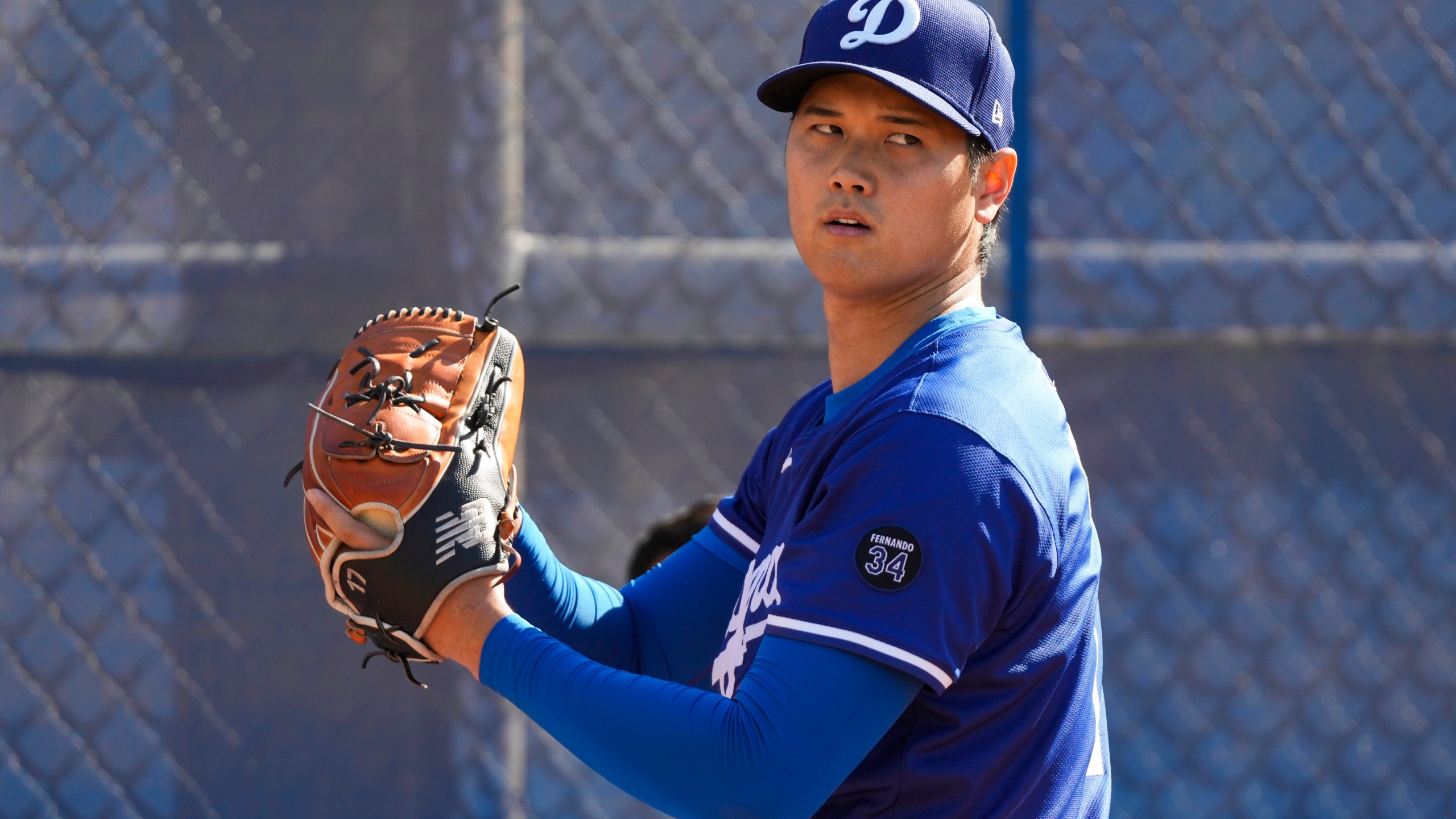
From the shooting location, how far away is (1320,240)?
2.65 metres

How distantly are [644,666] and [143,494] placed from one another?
1.35 metres

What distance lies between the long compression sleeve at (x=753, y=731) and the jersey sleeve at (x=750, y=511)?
0.49 m

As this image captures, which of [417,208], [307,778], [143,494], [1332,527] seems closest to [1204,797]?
[1332,527]

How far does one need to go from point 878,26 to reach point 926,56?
2.7 inches

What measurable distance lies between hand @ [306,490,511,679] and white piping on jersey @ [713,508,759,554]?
15.4 inches

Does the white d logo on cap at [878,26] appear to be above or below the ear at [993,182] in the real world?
above

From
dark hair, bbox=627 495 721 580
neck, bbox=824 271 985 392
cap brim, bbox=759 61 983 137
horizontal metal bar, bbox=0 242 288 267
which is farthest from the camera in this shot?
horizontal metal bar, bbox=0 242 288 267

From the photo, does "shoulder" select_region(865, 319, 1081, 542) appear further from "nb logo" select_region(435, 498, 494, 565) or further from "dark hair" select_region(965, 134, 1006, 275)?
"nb logo" select_region(435, 498, 494, 565)

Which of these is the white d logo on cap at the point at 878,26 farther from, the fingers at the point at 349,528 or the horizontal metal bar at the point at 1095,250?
the horizontal metal bar at the point at 1095,250

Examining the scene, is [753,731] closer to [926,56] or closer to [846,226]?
[846,226]

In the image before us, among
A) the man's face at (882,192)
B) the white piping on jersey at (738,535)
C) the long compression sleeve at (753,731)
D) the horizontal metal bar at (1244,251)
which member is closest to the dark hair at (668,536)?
the white piping on jersey at (738,535)

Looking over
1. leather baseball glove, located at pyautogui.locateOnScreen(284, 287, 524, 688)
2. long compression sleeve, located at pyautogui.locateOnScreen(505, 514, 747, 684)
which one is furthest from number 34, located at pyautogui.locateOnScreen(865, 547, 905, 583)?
long compression sleeve, located at pyautogui.locateOnScreen(505, 514, 747, 684)

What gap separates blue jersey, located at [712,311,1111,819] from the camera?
1.11 m

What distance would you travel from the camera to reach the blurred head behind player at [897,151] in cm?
132
